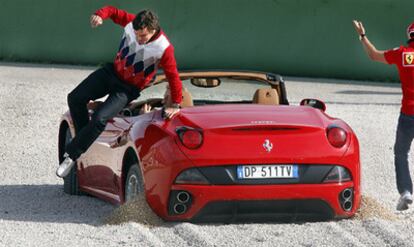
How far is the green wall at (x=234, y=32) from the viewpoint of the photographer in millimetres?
25188

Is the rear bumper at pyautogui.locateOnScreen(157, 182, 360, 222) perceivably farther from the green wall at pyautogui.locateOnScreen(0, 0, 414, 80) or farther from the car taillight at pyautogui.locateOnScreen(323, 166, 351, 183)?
the green wall at pyautogui.locateOnScreen(0, 0, 414, 80)

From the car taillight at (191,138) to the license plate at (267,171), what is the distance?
13.1 inches

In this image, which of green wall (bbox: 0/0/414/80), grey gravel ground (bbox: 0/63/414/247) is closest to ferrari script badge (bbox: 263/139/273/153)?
grey gravel ground (bbox: 0/63/414/247)

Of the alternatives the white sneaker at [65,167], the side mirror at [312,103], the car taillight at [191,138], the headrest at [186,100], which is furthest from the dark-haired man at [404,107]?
the white sneaker at [65,167]

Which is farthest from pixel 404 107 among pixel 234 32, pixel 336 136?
pixel 234 32

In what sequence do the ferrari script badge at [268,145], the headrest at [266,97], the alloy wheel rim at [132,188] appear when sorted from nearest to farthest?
the ferrari script badge at [268,145]
the alloy wheel rim at [132,188]
the headrest at [266,97]

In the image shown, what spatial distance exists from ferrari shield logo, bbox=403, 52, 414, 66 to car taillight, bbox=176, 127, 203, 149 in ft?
6.69

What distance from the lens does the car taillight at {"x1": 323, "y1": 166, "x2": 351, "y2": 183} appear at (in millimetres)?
9133

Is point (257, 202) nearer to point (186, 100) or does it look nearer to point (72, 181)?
point (186, 100)

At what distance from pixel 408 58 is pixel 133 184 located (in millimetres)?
2397

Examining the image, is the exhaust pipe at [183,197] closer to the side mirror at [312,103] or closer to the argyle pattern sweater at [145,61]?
the argyle pattern sweater at [145,61]

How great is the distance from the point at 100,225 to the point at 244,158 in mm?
1162

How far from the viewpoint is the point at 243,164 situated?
29.3 feet

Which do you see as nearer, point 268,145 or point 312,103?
point 268,145
